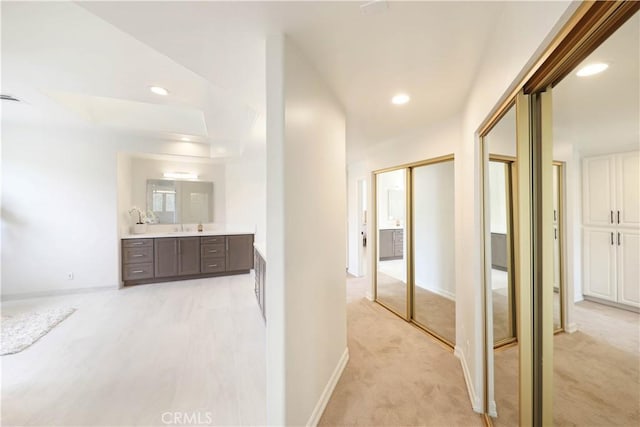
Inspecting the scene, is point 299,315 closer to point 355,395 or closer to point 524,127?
point 355,395

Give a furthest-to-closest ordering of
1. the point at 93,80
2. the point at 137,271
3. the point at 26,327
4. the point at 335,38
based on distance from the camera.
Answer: the point at 137,271 → the point at 26,327 → the point at 93,80 → the point at 335,38

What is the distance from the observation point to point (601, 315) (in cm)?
91

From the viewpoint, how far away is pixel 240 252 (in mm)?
5312

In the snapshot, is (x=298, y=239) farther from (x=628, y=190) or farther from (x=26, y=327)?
(x=26, y=327)

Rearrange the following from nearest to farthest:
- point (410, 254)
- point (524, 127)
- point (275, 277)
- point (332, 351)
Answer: point (524, 127)
point (275, 277)
point (332, 351)
point (410, 254)

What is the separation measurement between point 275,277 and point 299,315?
1.10ft

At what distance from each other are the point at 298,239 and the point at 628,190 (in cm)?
→ 136

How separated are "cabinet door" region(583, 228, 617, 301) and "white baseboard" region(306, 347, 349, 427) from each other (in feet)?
5.43

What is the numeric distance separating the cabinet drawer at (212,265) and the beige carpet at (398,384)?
333 centimetres

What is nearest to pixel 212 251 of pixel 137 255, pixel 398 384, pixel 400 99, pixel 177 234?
pixel 177 234

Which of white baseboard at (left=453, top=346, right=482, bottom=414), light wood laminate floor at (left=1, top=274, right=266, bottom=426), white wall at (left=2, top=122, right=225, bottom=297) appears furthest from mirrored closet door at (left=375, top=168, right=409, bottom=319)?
white wall at (left=2, top=122, right=225, bottom=297)

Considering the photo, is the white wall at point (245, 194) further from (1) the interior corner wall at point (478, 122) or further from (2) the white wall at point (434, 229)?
(1) the interior corner wall at point (478, 122)

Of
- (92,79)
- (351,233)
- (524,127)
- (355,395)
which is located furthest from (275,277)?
(351,233)

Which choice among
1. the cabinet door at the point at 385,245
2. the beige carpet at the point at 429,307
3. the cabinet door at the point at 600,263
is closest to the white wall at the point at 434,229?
the beige carpet at the point at 429,307
